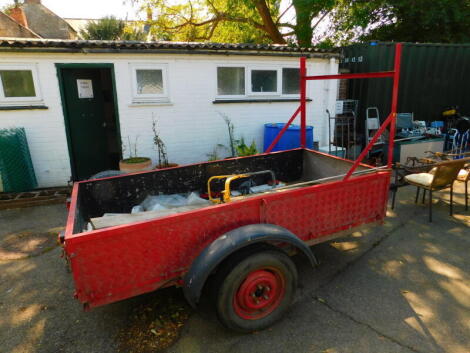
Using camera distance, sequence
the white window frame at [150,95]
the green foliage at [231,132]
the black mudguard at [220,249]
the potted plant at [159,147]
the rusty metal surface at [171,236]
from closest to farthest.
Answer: the rusty metal surface at [171,236]
the black mudguard at [220,249]
the white window frame at [150,95]
the potted plant at [159,147]
the green foliage at [231,132]

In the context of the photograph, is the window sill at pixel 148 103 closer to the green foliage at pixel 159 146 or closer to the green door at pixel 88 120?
the green foliage at pixel 159 146

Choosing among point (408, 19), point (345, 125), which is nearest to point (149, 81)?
point (345, 125)

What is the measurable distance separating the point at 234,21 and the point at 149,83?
309 inches

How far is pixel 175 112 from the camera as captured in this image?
7074mm

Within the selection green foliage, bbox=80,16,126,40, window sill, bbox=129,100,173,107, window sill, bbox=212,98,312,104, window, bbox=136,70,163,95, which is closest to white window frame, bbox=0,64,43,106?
window sill, bbox=129,100,173,107

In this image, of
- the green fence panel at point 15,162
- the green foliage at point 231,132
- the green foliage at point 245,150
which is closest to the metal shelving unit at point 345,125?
the green foliage at point 245,150

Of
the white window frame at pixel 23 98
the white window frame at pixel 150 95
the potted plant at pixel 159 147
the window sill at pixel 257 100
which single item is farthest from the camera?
the window sill at pixel 257 100

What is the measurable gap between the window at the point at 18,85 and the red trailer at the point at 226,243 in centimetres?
389

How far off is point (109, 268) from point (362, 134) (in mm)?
7911

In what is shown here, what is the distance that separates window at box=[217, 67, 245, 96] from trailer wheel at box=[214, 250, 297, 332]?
5.44 metres

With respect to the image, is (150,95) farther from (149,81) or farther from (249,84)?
(249,84)

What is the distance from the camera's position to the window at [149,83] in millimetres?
6688

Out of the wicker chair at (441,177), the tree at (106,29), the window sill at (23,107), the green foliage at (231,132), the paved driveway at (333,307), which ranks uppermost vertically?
the tree at (106,29)

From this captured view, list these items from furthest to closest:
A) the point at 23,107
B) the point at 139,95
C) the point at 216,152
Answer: the point at 216,152
the point at 139,95
the point at 23,107
